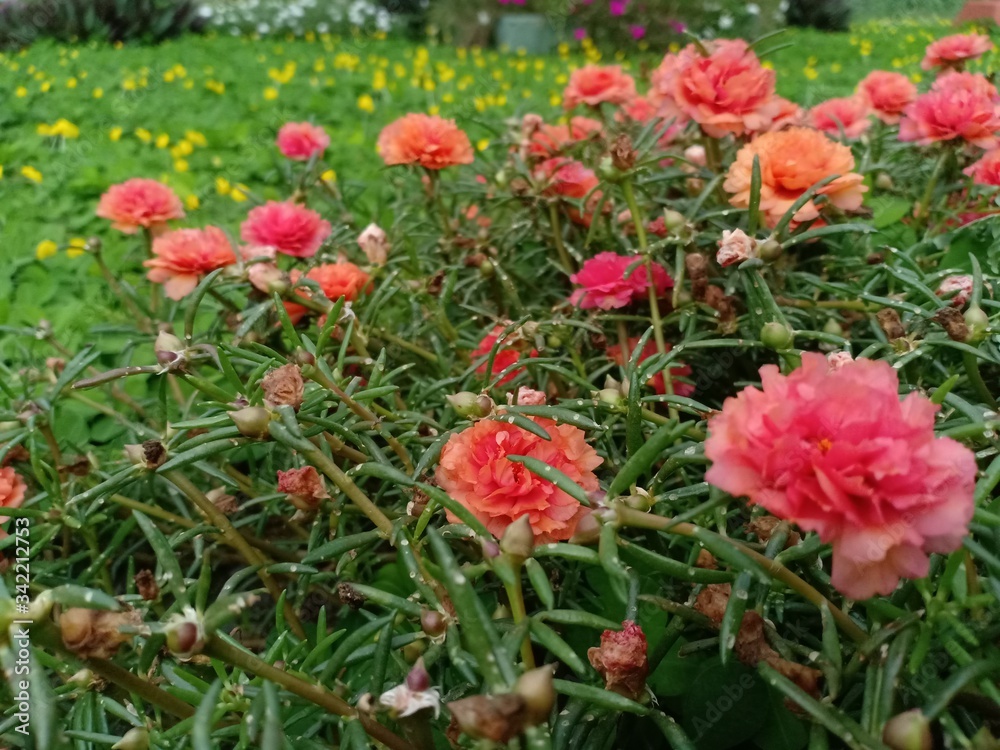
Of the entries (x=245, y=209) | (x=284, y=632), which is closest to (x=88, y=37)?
(x=245, y=209)

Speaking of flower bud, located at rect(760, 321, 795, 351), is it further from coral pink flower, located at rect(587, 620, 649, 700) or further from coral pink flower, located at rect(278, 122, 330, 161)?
coral pink flower, located at rect(278, 122, 330, 161)

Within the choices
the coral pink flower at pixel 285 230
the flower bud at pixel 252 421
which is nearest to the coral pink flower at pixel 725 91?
the coral pink flower at pixel 285 230

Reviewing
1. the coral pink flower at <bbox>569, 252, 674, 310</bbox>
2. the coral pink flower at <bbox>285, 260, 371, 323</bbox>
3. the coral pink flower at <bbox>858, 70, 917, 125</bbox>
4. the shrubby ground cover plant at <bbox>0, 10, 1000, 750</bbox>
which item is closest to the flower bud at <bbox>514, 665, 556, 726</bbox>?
the shrubby ground cover plant at <bbox>0, 10, 1000, 750</bbox>

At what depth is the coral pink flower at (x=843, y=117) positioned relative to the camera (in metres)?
1.30

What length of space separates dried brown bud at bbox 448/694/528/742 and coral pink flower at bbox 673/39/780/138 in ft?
Result: 2.68

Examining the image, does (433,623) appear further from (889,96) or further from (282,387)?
(889,96)

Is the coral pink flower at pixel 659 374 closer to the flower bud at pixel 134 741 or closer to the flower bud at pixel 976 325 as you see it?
the flower bud at pixel 976 325

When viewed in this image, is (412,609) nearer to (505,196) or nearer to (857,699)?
(857,699)

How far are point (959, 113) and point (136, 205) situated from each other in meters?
1.33

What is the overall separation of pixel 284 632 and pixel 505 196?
0.84 meters

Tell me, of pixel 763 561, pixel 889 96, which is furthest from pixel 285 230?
pixel 889 96

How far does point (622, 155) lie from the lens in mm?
907

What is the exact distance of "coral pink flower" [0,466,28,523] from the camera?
81 centimetres

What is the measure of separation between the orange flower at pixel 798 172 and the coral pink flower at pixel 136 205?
98cm
